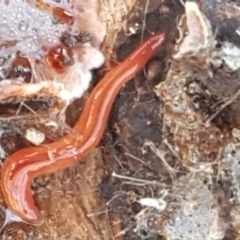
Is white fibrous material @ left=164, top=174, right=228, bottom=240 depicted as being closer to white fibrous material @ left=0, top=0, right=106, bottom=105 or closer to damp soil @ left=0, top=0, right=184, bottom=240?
damp soil @ left=0, top=0, right=184, bottom=240

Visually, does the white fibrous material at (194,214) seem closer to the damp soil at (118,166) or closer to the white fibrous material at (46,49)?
the damp soil at (118,166)

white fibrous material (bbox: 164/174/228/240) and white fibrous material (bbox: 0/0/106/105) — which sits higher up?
white fibrous material (bbox: 0/0/106/105)

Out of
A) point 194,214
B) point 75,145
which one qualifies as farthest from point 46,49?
point 194,214

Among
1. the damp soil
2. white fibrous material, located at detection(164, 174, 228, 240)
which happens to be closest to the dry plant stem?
the damp soil

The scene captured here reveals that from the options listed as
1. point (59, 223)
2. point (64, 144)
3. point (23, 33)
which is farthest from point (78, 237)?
point (23, 33)

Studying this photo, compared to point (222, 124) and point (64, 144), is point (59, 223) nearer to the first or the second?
Answer: point (64, 144)

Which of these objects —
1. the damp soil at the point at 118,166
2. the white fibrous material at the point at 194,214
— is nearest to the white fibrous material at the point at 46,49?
the damp soil at the point at 118,166
